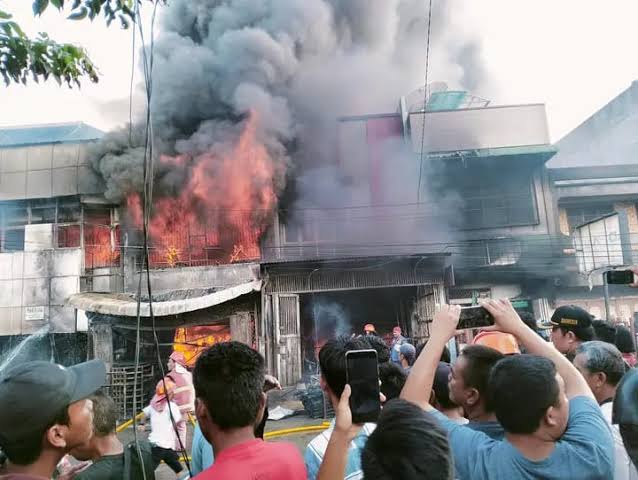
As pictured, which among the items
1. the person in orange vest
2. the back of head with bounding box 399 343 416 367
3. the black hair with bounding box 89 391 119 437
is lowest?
the person in orange vest

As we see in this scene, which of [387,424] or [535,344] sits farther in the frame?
[535,344]

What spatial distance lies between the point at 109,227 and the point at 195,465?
1523 centimetres

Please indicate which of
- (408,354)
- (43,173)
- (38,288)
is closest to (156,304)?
(38,288)

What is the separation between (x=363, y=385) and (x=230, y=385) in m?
0.53

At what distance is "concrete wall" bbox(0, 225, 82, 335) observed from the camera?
559 inches

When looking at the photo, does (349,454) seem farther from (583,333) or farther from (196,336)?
(196,336)

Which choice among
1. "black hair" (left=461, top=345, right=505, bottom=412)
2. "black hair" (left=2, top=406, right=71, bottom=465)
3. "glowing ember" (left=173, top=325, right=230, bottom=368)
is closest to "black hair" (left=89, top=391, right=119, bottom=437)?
"black hair" (left=2, top=406, right=71, bottom=465)

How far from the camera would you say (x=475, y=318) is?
2.03 meters

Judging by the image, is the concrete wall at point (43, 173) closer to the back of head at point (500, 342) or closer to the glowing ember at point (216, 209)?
the glowing ember at point (216, 209)

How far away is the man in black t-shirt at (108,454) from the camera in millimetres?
2211

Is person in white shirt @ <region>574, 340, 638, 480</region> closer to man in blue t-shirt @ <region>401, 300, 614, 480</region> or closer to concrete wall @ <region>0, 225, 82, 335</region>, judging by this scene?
man in blue t-shirt @ <region>401, 300, 614, 480</region>

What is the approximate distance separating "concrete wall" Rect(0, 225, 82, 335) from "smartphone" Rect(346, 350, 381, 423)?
49.5ft

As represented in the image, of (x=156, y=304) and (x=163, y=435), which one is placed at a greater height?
(x=156, y=304)

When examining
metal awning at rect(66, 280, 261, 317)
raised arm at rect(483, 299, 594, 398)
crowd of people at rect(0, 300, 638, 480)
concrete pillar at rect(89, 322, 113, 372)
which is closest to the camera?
crowd of people at rect(0, 300, 638, 480)
